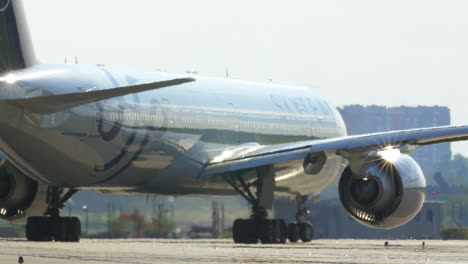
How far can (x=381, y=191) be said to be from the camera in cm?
3356

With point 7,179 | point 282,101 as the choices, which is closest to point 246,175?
point 282,101

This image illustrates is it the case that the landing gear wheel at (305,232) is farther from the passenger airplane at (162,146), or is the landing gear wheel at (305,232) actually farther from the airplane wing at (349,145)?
the airplane wing at (349,145)

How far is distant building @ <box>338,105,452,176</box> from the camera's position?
251 feet

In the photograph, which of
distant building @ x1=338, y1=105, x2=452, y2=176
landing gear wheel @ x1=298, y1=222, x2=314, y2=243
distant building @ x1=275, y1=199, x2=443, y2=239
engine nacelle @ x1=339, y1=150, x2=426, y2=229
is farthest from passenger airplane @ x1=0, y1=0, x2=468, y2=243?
distant building @ x1=338, y1=105, x2=452, y2=176

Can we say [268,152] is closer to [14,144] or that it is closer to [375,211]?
[375,211]

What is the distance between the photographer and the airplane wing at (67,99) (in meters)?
28.9

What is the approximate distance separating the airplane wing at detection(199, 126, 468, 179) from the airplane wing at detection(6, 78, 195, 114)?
649 cm

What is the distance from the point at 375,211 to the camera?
33875mm

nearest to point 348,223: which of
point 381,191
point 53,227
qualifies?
point 381,191

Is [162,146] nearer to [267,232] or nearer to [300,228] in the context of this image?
[267,232]

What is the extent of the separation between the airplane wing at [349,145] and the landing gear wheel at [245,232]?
153 cm

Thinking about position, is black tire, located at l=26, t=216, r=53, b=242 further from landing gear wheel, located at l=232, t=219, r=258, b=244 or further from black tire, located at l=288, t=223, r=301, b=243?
black tire, located at l=288, t=223, r=301, b=243

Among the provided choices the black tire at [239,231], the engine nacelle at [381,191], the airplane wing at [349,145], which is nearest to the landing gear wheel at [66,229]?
the airplane wing at [349,145]

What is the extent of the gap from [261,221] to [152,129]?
4.14 meters
